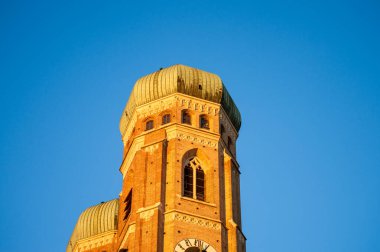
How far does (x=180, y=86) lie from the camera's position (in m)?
Answer: 65.8

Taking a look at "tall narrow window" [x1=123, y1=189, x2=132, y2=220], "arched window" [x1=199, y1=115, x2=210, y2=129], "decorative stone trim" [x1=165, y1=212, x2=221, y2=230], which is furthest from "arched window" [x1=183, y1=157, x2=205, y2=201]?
"tall narrow window" [x1=123, y1=189, x2=132, y2=220]

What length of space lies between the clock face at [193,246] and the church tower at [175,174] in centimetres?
6

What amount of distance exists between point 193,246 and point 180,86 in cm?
1210

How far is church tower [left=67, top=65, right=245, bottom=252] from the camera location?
58.7 m

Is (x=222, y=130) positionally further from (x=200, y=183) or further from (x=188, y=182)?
(x=188, y=182)

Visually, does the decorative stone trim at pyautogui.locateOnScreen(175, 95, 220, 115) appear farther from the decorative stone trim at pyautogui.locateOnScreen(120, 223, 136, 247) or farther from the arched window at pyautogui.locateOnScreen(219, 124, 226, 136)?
the decorative stone trim at pyautogui.locateOnScreen(120, 223, 136, 247)

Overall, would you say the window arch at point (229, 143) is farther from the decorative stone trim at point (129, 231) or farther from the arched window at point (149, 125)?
the decorative stone trim at point (129, 231)

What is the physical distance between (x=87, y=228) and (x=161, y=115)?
10657 millimetres

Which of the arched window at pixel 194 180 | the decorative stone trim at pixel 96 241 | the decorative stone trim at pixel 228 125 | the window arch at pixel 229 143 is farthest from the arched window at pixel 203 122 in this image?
the decorative stone trim at pixel 96 241

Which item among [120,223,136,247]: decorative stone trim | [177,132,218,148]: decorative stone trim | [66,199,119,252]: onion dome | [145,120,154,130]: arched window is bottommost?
[120,223,136,247]: decorative stone trim

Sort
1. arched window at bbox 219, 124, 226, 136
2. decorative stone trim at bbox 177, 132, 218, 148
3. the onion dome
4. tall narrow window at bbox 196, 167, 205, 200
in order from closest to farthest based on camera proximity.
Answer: tall narrow window at bbox 196, 167, 205, 200
decorative stone trim at bbox 177, 132, 218, 148
arched window at bbox 219, 124, 226, 136
the onion dome

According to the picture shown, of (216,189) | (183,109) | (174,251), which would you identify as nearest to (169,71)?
(183,109)

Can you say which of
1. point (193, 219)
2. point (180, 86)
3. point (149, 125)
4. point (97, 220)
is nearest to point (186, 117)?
point (180, 86)

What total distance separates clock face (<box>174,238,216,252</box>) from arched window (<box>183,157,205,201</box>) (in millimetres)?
3401
